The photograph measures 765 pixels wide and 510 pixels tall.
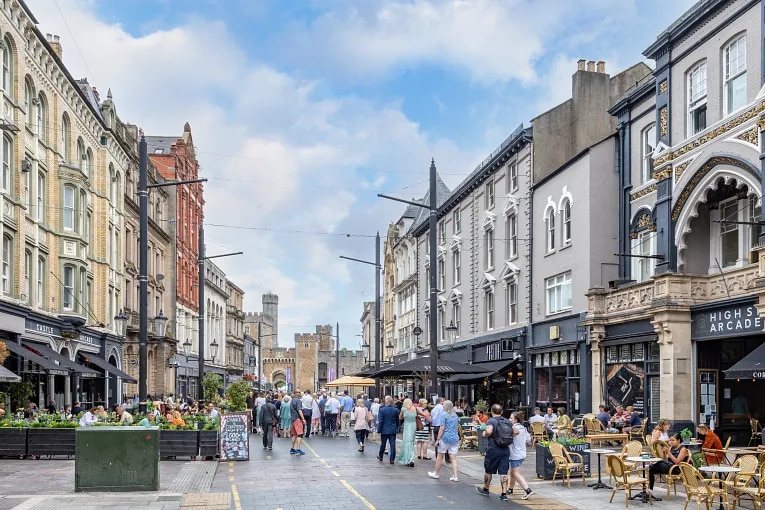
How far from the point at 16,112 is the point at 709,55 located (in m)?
20.3

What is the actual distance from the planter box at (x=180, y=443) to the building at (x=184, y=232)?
1499 inches

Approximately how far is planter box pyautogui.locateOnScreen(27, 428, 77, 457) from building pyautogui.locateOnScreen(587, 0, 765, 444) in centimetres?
1523

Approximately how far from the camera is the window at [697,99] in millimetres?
24891

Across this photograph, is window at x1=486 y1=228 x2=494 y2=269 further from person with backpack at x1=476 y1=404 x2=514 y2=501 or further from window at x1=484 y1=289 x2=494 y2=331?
person with backpack at x1=476 y1=404 x2=514 y2=501

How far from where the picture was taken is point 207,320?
74.7m

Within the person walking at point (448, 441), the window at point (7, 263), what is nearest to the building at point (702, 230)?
the person walking at point (448, 441)

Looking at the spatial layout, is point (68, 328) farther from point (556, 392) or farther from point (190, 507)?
point (190, 507)

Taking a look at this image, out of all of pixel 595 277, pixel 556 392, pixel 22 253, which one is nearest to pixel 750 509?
pixel 595 277

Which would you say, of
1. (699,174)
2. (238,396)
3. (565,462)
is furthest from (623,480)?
(238,396)

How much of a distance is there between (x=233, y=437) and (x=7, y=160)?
1217cm

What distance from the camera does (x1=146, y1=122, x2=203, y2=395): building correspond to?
61781mm

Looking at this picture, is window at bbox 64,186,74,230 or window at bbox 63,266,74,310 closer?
window at bbox 64,186,74,230

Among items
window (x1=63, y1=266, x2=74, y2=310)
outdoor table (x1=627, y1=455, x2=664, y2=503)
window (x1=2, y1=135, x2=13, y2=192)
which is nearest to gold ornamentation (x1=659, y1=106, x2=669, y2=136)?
outdoor table (x1=627, y1=455, x2=664, y2=503)

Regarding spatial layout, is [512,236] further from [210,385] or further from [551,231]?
[210,385]
